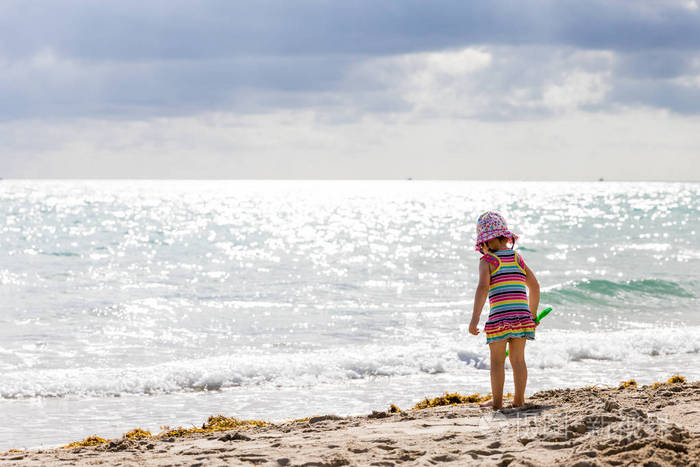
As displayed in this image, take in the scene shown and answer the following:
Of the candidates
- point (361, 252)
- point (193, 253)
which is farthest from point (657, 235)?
point (193, 253)

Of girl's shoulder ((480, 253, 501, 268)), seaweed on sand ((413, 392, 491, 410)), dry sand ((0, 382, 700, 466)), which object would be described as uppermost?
girl's shoulder ((480, 253, 501, 268))

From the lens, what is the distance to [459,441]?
502 centimetres

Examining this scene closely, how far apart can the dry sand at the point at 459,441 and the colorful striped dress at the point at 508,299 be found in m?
0.72

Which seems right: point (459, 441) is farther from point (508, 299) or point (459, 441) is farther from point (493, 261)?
point (493, 261)

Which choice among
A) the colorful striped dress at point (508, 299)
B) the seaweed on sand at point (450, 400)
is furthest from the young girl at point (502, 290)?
the seaweed on sand at point (450, 400)

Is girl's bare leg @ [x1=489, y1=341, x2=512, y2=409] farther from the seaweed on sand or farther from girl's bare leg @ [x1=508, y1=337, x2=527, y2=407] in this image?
the seaweed on sand

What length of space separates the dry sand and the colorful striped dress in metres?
0.72

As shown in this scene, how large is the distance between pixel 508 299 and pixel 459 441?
1.49 metres

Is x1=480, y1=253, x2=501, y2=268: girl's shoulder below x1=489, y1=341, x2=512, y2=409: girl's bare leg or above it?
above

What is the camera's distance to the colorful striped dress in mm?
5988

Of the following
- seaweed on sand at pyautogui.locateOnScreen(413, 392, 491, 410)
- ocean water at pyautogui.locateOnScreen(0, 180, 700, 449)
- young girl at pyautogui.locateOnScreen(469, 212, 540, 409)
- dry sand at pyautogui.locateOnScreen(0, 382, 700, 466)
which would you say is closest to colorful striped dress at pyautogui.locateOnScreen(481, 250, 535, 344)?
young girl at pyautogui.locateOnScreen(469, 212, 540, 409)

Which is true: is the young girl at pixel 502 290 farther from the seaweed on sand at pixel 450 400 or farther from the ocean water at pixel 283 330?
the ocean water at pixel 283 330

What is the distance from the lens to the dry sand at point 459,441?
174 inches

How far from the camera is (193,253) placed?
3130 cm
